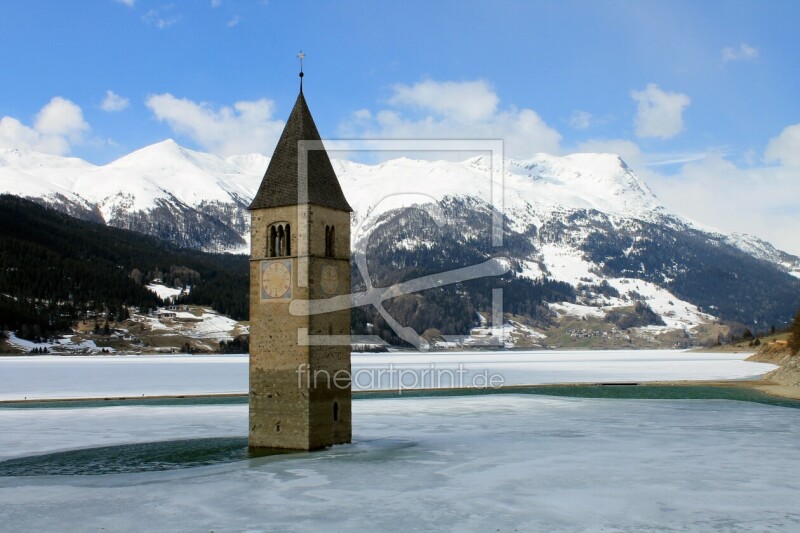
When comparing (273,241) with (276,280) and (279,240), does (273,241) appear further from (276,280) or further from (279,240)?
(276,280)

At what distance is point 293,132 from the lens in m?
43.5

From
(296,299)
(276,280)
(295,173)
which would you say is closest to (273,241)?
(276,280)

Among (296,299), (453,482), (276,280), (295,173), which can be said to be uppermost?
(295,173)

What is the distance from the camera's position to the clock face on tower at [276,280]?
134 feet

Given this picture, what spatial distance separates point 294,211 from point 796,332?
102m

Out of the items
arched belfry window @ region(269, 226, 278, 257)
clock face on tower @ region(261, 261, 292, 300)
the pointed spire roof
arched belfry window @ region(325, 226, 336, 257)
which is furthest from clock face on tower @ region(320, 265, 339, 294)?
the pointed spire roof

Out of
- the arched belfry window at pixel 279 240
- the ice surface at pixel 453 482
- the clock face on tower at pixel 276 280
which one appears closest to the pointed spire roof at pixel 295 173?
the arched belfry window at pixel 279 240

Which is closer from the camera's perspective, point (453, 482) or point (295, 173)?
point (453, 482)

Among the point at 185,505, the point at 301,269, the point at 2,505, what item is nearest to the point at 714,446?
the point at 301,269

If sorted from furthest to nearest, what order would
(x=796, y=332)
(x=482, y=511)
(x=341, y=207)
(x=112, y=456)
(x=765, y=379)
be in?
1. (x=796, y=332)
2. (x=765, y=379)
3. (x=341, y=207)
4. (x=112, y=456)
5. (x=482, y=511)

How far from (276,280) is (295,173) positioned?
539 centimetres

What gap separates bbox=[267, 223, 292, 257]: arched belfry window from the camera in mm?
41656

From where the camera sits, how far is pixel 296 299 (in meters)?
40.3

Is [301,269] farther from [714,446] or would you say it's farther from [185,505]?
[714,446]
